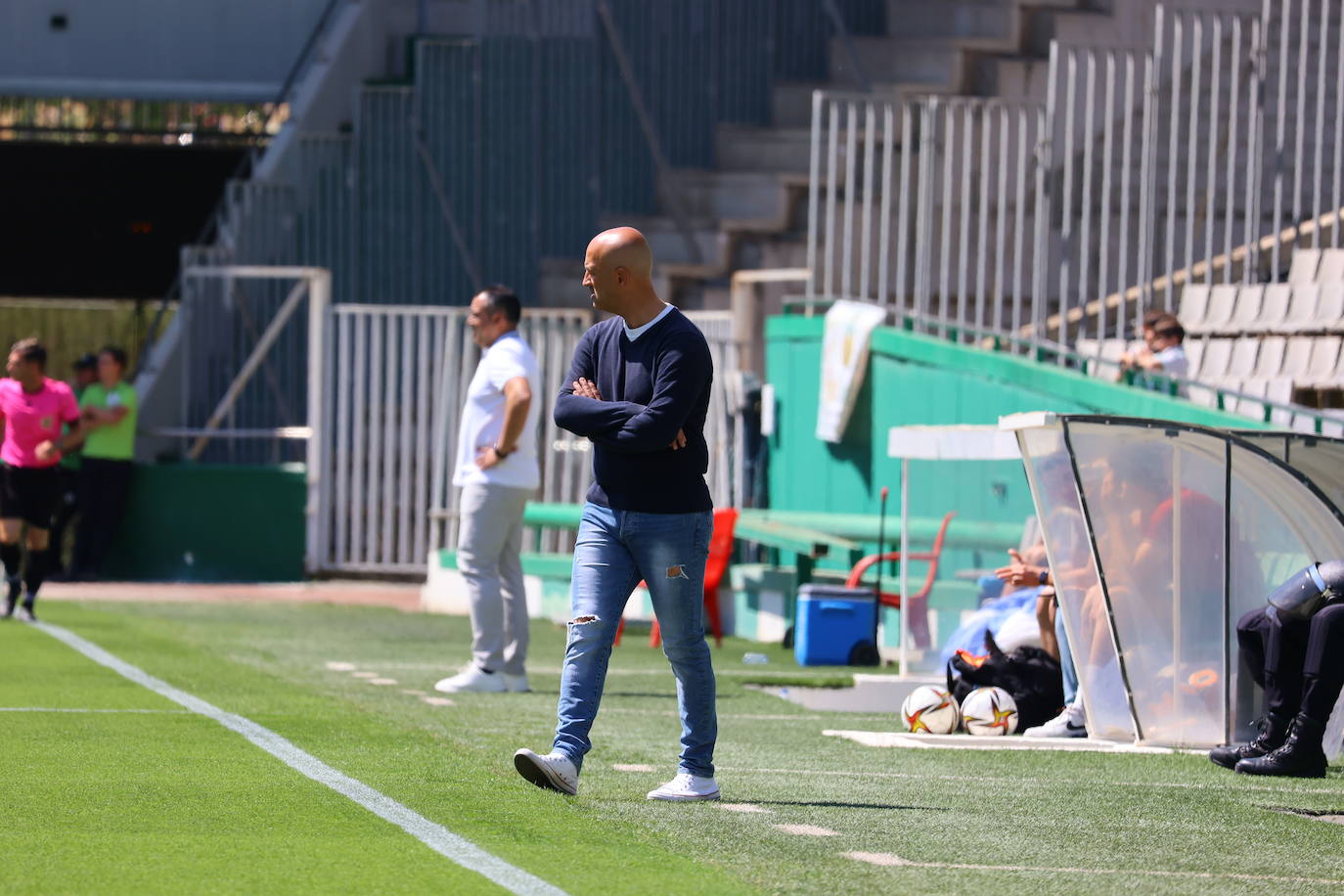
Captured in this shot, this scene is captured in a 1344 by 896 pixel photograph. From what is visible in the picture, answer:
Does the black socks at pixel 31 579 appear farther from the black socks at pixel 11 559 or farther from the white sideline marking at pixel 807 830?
the white sideline marking at pixel 807 830

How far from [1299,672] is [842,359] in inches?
349

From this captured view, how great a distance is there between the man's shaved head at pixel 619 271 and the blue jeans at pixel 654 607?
692 mm

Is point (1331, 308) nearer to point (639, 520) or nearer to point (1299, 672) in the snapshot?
point (1299, 672)

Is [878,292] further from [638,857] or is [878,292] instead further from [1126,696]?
[638,857]

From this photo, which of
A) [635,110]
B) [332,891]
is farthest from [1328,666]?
[635,110]

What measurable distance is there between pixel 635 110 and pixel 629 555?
1734 cm

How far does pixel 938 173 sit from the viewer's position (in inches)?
696

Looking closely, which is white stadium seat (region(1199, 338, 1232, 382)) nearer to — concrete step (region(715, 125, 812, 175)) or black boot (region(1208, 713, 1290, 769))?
black boot (region(1208, 713, 1290, 769))

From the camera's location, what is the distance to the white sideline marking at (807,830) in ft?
22.1

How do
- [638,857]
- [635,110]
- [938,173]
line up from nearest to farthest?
[638,857], [938,173], [635,110]

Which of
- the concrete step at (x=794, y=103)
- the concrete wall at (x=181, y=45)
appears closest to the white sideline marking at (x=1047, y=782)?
the concrete step at (x=794, y=103)

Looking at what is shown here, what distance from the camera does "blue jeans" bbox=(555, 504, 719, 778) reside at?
7.34 meters

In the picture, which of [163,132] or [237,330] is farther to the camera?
[163,132]

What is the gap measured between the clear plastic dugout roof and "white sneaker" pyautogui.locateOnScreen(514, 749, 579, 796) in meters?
2.95
